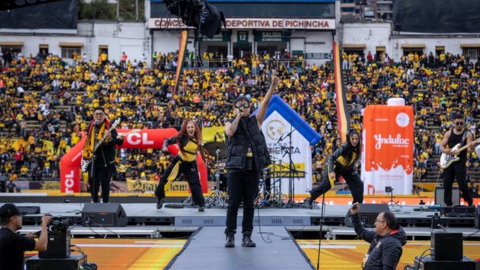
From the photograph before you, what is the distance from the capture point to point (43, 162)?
3888 cm

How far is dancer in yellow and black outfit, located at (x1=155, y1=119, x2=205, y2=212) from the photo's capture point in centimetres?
1658

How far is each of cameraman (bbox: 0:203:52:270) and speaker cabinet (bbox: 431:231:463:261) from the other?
12.7 ft

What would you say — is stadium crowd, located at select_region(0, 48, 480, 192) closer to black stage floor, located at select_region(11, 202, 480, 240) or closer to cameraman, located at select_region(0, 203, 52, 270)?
black stage floor, located at select_region(11, 202, 480, 240)

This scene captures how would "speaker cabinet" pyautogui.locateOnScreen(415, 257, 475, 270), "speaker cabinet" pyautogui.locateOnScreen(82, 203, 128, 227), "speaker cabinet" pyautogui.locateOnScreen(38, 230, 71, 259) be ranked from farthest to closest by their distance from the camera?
"speaker cabinet" pyautogui.locateOnScreen(82, 203, 128, 227) → "speaker cabinet" pyautogui.locateOnScreen(38, 230, 71, 259) → "speaker cabinet" pyautogui.locateOnScreen(415, 257, 475, 270)

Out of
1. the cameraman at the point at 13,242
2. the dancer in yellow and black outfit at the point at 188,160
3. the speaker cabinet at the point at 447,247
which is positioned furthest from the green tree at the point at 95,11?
the speaker cabinet at the point at 447,247

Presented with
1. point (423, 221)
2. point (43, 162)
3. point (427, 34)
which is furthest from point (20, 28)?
point (423, 221)

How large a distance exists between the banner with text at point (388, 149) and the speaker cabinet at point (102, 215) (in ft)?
43.2

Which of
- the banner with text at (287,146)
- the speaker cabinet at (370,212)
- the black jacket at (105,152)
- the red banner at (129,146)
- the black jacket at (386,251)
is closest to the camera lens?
the black jacket at (386,251)

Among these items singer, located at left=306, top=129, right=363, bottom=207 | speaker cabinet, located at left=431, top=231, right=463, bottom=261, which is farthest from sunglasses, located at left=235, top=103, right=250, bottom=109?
singer, located at left=306, top=129, right=363, bottom=207

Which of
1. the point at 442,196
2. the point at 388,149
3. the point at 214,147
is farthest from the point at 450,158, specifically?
the point at 388,149

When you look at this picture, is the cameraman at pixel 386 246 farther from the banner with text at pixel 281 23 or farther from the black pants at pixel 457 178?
the banner with text at pixel 281 23

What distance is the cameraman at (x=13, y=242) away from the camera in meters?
8.91

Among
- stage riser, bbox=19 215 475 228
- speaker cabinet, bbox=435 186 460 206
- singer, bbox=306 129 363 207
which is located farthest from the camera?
speaker cabinet, bbox=435 186 460 206

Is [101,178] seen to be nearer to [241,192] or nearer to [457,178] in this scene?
[241,192]
